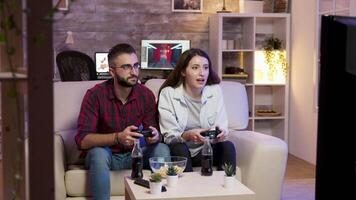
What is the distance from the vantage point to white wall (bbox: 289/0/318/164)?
17.0 feet

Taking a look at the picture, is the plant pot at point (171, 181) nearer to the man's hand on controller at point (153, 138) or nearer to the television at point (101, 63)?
the man's hand on controller at point (153, 138)

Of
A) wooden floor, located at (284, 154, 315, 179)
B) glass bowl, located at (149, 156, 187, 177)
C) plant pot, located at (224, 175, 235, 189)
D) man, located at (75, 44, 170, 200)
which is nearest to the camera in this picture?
plant pot, located at (224, 175, 235, 189)

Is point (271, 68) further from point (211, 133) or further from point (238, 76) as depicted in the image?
point (211, 133)

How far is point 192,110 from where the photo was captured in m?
3.12

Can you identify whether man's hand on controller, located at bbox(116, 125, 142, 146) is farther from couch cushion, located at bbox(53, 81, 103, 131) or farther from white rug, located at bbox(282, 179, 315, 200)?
white rug, located at bbox(282, 179, 315, 200)

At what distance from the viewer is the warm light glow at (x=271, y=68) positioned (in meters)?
5.71

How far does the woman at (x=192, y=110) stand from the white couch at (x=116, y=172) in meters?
0.12

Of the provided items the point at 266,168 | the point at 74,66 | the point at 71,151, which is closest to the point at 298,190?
the point at 266,168

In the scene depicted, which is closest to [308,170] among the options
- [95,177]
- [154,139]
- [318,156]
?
[154,139]

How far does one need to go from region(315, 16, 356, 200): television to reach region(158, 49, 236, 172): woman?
82.1 inches

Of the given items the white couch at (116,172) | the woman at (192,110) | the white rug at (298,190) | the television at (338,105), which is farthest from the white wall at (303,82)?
the television at (338,105)

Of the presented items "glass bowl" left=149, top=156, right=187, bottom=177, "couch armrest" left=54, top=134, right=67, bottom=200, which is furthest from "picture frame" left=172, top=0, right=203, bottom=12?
"glass bowl" left=149, top=156, right=187, bottom=177

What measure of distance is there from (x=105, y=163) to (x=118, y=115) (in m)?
0.35

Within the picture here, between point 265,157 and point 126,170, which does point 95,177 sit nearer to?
point 126,170
